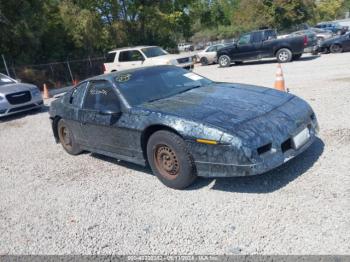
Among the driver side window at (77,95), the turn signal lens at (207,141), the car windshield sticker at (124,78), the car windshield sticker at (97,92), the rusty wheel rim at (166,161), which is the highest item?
the car windshield sticker at (124,78)

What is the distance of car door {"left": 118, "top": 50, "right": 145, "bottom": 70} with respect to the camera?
17172mm

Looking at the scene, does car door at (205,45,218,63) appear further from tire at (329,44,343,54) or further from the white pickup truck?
tire at (329,44,343,54)

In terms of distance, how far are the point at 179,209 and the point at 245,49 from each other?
16.0 meters

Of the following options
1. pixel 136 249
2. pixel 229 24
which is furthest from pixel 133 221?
pixel 229 24

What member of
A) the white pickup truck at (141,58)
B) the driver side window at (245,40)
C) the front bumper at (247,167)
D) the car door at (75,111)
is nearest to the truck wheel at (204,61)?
the driver side window at (245,40)

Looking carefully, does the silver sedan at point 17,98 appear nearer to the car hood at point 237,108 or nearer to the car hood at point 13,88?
the car hood at point 13,88

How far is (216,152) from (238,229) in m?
0.86

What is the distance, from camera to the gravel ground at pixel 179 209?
3.31m

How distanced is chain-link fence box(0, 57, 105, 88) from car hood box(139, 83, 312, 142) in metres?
17.9

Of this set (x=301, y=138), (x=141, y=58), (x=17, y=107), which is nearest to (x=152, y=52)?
(x=141, y=58)

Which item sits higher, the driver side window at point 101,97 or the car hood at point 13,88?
the driver side window at point 101,97

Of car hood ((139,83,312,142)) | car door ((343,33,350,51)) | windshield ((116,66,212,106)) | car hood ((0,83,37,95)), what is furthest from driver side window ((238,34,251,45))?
car hood ((139,83,312,142))

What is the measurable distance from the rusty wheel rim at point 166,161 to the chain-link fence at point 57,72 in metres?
18.1

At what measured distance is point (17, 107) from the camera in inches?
435
